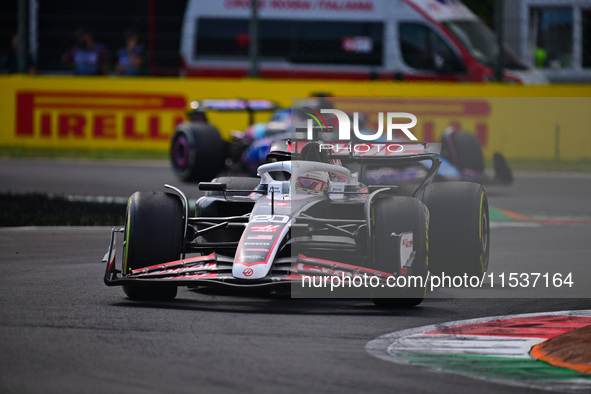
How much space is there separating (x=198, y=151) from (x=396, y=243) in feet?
29.1

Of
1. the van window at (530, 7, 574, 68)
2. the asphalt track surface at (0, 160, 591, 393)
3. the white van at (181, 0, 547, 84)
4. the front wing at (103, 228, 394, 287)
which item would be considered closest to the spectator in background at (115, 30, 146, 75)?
the white van at (181, 0, 547, 84)

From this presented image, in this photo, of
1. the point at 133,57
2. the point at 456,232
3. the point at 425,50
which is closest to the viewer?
the point at 456,232

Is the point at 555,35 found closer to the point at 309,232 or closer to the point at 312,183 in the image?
the point at 312,183

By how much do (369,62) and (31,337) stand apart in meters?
15.4

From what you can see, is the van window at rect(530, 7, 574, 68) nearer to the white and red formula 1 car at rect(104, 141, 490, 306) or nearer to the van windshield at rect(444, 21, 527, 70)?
the van windshield at rect(444, 21, 527, 70)

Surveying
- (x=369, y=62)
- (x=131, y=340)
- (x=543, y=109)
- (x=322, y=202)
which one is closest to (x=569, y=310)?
(x=322, y=202)

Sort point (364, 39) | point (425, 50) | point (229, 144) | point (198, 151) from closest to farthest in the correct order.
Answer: point (198, 151)
point (229, 144)
point (425, 50)
point (364, 39)

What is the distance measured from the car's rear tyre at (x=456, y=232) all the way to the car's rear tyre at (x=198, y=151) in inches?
309

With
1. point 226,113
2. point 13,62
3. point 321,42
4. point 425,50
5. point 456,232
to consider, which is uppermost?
point 321,42

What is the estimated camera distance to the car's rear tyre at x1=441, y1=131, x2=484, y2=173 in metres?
13.5

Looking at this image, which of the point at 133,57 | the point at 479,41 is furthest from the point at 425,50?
the point at 133,57

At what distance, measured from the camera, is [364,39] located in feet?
67.5

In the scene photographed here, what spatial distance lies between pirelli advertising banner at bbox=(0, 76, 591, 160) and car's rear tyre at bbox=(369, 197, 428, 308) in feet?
38.7

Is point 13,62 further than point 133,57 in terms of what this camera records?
No
